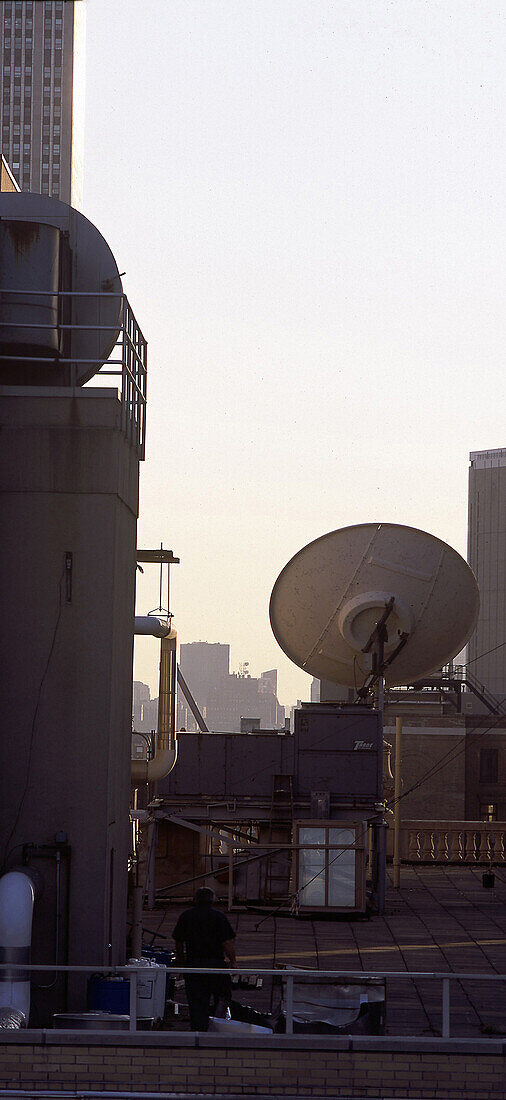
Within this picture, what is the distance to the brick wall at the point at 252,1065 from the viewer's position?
11.9 metres

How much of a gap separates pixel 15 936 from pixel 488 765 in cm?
6228

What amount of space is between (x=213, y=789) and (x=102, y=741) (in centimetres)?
977

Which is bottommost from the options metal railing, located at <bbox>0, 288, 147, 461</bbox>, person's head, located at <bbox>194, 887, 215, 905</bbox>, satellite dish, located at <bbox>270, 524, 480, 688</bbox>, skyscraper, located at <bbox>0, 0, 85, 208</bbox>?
person's head, located at <bbox>194, 887, 215, 905</bbox>

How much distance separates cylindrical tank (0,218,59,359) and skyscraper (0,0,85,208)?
157984mm

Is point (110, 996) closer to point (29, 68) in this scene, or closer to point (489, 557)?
point (489, 557)

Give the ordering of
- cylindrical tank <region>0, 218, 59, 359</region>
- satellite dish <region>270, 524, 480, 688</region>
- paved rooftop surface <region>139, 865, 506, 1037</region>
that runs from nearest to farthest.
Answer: paved rooftop surface <region>139, 865, 506, 1037</region>
cylindrical tank <region>0, 218, 59, 359</region>
satellite dish <region>270, 524, 480, 688</region>

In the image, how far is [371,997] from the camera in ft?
42.5

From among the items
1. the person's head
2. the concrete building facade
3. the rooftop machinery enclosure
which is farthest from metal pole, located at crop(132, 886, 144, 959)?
the person's head

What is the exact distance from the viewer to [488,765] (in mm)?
73312

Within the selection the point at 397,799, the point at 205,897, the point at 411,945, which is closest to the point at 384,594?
the point at 397,799

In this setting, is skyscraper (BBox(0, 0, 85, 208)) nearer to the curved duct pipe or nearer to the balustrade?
the balustrade

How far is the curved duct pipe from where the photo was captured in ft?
74.0

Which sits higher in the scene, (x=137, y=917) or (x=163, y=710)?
(x=163, y=710)

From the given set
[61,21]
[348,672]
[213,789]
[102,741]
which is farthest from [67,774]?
[61,21]
